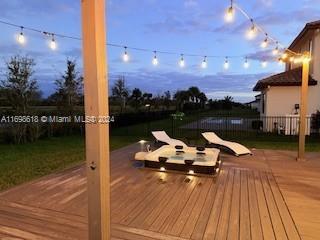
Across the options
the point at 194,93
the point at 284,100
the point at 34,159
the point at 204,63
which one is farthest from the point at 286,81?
the point at 194,93

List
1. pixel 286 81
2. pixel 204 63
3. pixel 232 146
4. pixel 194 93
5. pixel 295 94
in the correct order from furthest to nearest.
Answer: pixel 194 93
pixel 295 94
pixel 286 81
pixel 204 63
pixel 232 146

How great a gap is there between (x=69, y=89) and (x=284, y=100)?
10.4m

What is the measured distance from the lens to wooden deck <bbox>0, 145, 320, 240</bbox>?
3483 millimetres

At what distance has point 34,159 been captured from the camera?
767 cm

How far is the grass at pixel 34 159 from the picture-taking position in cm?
593

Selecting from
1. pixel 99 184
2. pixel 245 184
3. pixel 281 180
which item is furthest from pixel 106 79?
pixel 281 180

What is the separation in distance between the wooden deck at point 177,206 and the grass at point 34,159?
20.5 inches

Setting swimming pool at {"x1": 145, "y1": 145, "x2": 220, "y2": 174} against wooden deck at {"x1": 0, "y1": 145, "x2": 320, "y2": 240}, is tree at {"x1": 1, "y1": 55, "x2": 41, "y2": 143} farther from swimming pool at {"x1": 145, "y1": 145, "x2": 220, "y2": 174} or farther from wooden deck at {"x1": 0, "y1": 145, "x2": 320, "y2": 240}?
swimming pool at {"x1": 145, "y1": 145, "x2": 220, "y2": 174}

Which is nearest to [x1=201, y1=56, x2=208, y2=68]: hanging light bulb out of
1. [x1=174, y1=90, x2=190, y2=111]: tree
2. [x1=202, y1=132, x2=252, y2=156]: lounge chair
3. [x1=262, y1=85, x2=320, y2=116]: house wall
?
[x1=202, y1=132, x2=252, y2=156]: lounge chair

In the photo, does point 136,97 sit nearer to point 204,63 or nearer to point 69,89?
point 69,89

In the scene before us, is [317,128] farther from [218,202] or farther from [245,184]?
[218,202]

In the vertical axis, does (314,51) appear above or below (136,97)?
above

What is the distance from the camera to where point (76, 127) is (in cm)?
1398

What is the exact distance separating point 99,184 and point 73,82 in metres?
12.7
